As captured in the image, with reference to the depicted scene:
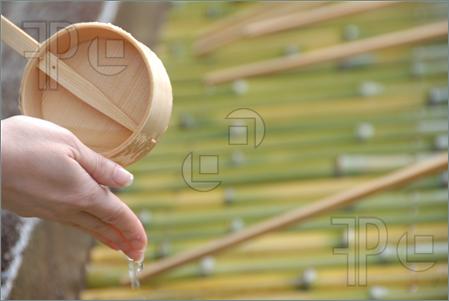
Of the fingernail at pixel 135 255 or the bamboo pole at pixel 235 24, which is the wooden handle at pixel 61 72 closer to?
the fingernail at pixel 135 255

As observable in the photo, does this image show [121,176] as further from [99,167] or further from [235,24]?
[235,24]

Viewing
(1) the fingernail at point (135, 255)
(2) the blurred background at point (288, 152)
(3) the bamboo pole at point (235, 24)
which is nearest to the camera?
(1) the fingernail at point (135, 255)

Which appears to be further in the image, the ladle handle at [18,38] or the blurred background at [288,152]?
the blurred background at [288,152]

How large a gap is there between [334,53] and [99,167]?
1.10 meters

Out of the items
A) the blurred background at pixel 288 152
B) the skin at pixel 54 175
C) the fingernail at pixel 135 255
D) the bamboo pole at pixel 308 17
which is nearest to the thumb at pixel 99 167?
the skin at pixel 54 175

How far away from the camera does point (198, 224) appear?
1.77m

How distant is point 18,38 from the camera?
111 centimetres

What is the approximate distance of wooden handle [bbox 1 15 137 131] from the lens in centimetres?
110

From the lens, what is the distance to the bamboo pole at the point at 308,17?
218 centimetres

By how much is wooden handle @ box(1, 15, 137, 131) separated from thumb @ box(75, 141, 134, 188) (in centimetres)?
5

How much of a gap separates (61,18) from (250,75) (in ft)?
1.33

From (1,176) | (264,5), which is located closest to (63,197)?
(1,176)

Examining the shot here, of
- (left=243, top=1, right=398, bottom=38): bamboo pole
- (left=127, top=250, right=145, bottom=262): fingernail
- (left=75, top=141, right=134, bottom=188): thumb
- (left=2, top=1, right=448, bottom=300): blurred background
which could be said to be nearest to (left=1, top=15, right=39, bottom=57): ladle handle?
(left=75, top=141, right=134, bottom=188): thumb

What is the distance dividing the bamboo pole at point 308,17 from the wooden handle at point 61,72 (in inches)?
43.6
